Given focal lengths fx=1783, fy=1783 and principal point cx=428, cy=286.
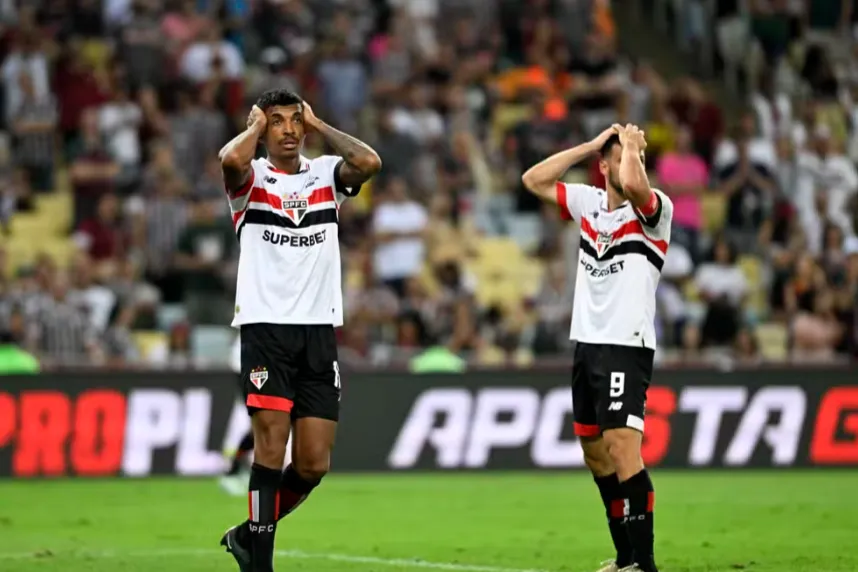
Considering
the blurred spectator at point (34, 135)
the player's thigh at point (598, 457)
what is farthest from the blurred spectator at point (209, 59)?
the player's thigh at point (598, 457)

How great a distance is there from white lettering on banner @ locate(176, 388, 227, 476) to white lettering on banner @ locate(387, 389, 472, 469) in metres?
2.00

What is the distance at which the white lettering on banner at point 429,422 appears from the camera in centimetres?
2008

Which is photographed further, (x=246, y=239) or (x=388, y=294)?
(x=388, y=294)

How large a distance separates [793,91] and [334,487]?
39.7ft

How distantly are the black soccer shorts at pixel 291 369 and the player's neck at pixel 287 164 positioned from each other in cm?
97

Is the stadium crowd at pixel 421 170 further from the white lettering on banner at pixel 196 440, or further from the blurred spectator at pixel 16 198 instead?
the white lettering on banner at pixel 196 440

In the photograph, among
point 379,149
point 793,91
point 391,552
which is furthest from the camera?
point 793,91

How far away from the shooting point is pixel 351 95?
1016 inches

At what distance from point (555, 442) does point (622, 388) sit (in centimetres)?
930

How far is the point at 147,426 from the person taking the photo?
1988 centimetres

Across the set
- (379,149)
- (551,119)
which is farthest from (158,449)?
(551,119)

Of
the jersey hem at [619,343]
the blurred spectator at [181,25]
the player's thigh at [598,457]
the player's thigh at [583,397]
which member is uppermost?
the blurred spectator at [181,25]

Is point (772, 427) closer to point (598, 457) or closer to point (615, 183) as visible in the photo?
point (598, 457)

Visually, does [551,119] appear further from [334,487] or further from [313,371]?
[313,371]
